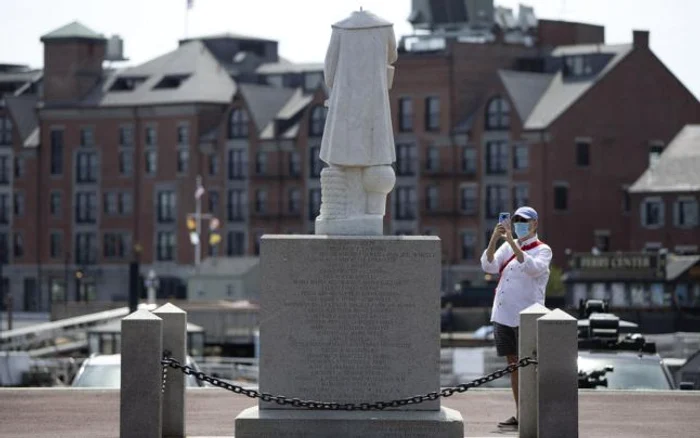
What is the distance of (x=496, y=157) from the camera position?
123m

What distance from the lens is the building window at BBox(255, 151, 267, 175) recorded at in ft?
440

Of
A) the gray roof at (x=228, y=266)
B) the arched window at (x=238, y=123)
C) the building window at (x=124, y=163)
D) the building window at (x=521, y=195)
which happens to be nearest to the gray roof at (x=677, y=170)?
the building window at (x=521, y=195)

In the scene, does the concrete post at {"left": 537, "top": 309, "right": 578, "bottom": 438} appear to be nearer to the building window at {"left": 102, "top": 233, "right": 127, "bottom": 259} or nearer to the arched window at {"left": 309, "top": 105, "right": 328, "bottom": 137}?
the arched window at {"left": 309, "top": 105, "right": 328, "bottom": 137}

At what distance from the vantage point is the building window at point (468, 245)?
122m

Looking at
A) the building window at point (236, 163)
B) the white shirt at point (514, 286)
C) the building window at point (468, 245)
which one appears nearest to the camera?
the white shirt at point (514, 286)

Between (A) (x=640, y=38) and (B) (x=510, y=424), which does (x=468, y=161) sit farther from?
(B) (x=510, y=424)

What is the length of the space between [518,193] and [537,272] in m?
98.9

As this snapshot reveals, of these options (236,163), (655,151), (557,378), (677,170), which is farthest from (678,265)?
(557,378)

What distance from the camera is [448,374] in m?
61.3

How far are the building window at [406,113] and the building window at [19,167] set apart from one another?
28022 mm

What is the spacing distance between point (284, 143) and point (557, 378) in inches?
4411

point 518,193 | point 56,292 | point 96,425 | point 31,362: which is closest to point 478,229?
point 518,193

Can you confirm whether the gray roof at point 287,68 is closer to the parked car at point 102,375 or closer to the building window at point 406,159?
the building window at point 406,159

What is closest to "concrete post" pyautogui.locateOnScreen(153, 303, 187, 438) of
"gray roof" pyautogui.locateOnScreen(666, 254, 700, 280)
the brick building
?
"gray roof" pyautogui.locateOnScreen(666, 254, 700, 280)
